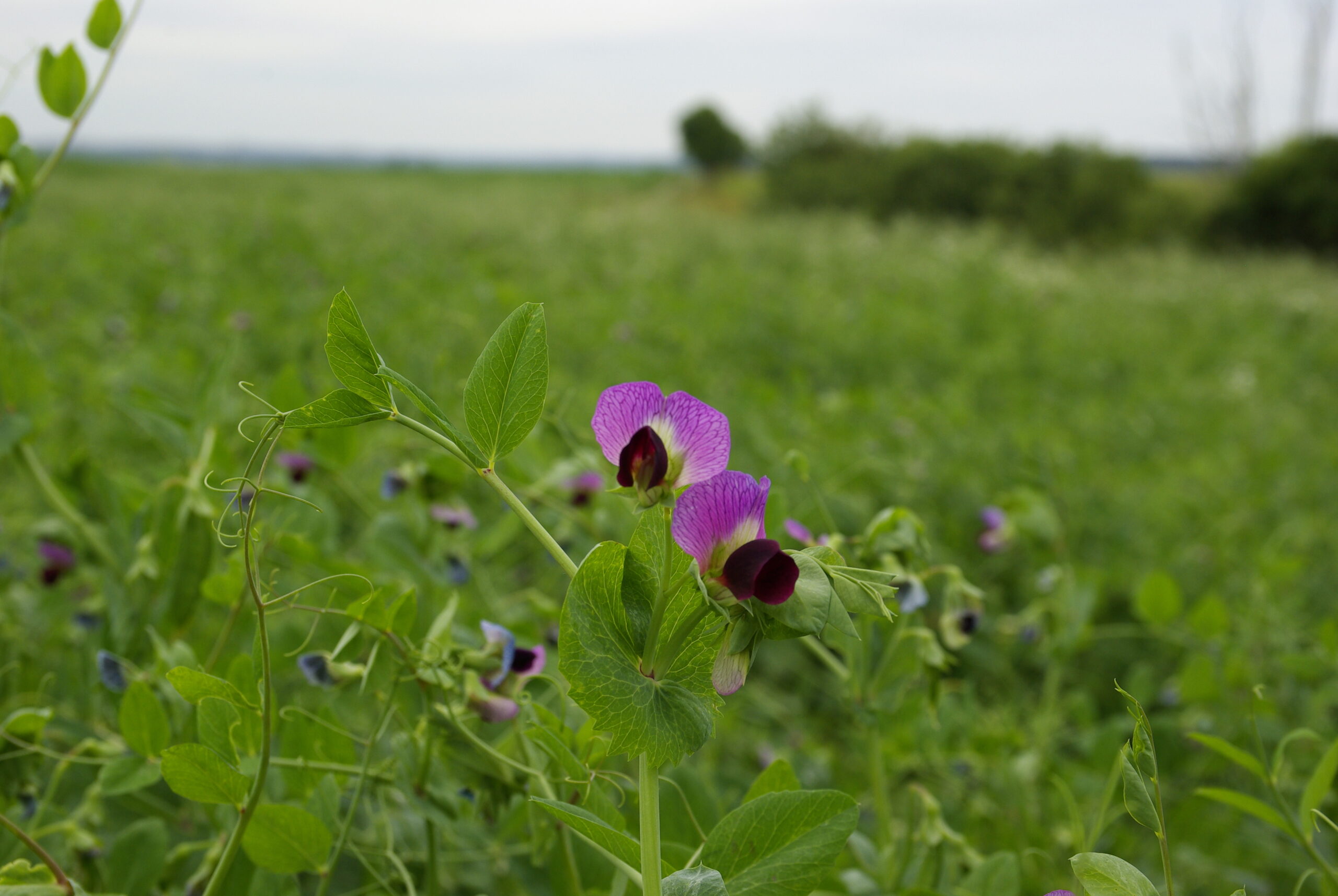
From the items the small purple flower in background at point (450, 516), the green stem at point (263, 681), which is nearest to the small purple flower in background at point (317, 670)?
the green stem at point (263, 681)

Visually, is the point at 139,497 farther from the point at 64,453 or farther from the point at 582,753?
the point at 64,453

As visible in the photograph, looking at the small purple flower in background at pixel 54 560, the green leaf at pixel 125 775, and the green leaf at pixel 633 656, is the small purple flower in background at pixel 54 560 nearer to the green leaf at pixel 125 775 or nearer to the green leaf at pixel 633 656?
the green leaf at pixel 125 775

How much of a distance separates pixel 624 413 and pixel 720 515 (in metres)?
0.06

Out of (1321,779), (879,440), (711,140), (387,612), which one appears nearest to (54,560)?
(387,612)

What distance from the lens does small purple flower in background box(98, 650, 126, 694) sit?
683mm

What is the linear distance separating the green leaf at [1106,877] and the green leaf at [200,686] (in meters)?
0.43

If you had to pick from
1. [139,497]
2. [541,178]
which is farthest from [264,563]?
[541,178]

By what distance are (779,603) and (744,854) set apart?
182 millimetres

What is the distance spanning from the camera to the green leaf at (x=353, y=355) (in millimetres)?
397

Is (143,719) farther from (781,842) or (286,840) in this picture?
(781,842)

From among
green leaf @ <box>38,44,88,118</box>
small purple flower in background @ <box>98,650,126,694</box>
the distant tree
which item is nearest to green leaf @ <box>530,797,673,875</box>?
small purple flower in background @ <box>98,650,126,694</box>

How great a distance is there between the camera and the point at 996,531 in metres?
1.17

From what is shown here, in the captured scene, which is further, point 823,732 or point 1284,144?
point 1284,144

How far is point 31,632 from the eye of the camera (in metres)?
1.00
